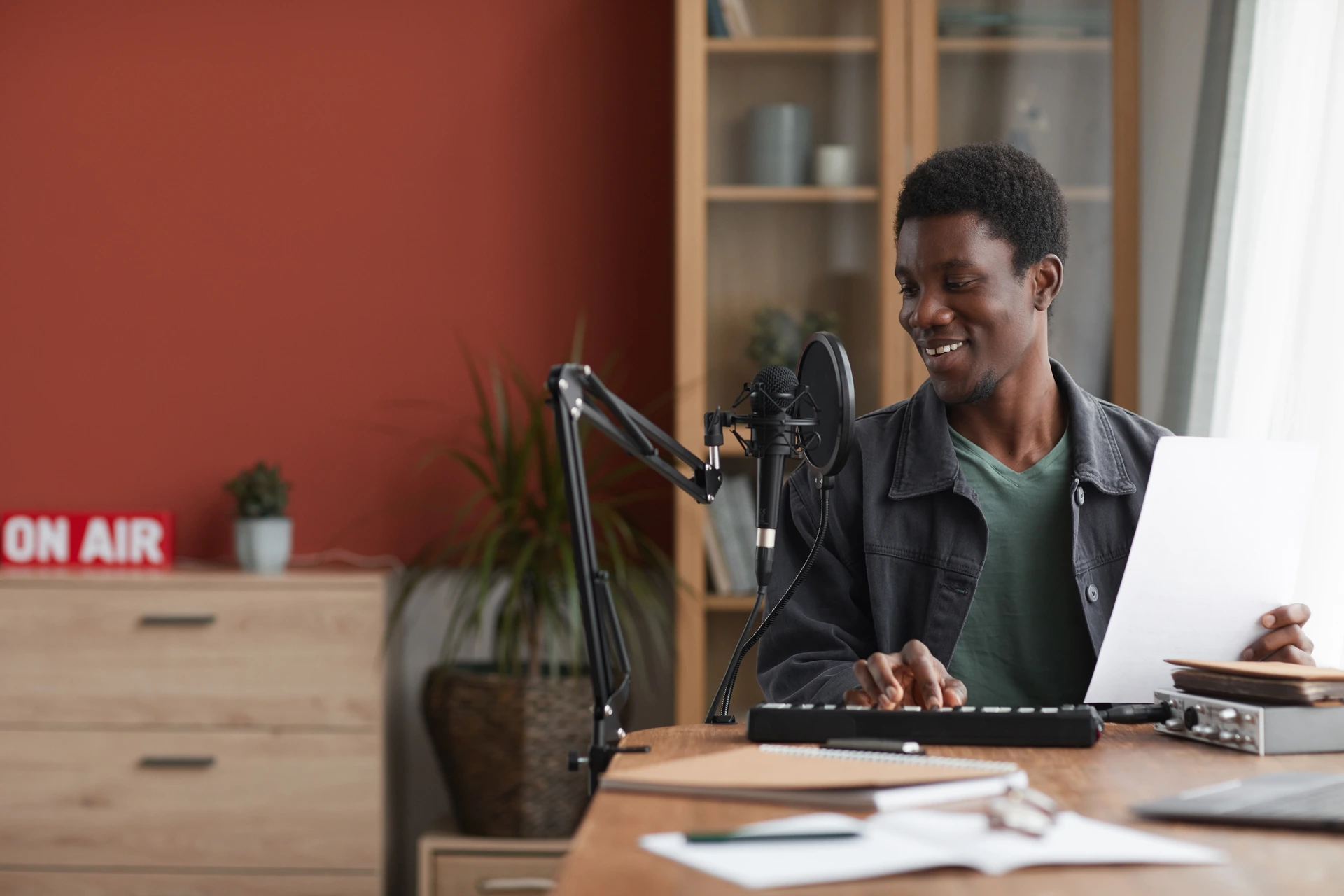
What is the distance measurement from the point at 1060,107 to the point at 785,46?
0.62m

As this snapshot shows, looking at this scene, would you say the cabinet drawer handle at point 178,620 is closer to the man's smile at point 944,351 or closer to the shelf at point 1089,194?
the man's smile at point 944,351

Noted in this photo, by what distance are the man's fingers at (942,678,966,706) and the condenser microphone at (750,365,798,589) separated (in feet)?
0.64

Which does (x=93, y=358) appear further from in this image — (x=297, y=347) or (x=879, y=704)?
(x=879, y=704)

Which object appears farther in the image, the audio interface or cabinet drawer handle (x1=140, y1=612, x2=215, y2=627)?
cabinet drawer handle (x1=140, y1=612, x2=215, y2=627)

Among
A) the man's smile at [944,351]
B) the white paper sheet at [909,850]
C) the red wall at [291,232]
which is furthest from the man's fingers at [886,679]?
the red wall at [291,232]

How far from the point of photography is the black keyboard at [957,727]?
1045 millimetres

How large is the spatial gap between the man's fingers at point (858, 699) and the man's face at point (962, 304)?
0.53 metres

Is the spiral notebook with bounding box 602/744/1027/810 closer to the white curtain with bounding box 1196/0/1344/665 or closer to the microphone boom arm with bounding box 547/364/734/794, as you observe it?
the microphone boom arm with bounding box 547/364/734/794

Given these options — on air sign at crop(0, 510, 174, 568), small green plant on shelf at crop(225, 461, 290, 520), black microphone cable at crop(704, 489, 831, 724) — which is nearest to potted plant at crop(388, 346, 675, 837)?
small green plant on shelf at crop(225, 461, 290, 520)

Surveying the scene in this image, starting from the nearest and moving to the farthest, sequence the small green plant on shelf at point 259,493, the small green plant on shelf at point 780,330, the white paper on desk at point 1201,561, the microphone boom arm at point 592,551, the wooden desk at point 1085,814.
A: 1. the wooden desk at point 1085,814
2. the microphone boom arm at point 592,551
3. the white paper on desk at point 1201,561
4. the small green plant on shelf at point 780,330
5. the small green plant on shelf at point 259,493

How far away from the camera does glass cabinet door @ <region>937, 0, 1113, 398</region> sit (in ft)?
8.81

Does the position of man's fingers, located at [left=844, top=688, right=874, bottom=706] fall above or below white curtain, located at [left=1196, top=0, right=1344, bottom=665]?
below

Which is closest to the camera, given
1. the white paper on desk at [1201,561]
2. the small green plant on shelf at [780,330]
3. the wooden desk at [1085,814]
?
the wooden desk at [1085,814]

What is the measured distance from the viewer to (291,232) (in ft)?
10.3
